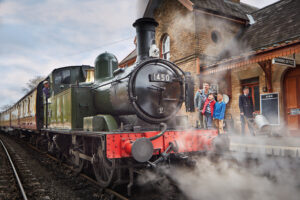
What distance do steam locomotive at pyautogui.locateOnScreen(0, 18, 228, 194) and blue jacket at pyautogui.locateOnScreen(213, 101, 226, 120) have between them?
112 cm

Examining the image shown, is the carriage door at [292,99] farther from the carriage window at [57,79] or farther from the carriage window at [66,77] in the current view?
the carriage window at [57,79]

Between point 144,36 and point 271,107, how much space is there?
5.84m

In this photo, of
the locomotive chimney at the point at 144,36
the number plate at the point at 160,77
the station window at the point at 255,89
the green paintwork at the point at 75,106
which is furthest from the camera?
the station window at the point at 255,89

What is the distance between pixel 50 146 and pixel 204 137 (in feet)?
15.6

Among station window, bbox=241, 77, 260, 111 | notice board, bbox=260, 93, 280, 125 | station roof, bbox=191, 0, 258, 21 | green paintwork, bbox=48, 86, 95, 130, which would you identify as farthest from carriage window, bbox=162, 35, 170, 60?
green paintwork, bbox=48, 86, 95, 130

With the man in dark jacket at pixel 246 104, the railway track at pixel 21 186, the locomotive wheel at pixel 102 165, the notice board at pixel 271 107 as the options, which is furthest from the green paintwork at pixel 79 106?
the notice board at pixel 271 107

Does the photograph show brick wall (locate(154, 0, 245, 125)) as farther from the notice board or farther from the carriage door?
the carriage door

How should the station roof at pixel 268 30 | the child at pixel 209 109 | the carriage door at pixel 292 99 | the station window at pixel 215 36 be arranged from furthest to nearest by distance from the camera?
the station window at pixel 215 36
the station roof at pixel 268 30
the carriage door at pixel 292 99
the child at pixel 209 109

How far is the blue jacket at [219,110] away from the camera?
552cm

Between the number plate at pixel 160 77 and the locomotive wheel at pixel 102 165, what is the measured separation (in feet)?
4.57

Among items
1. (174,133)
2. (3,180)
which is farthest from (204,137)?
(3,180)

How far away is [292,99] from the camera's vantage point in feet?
27.0

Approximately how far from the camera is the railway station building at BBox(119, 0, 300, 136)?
8.19 meters

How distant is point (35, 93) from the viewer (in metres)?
9.38
